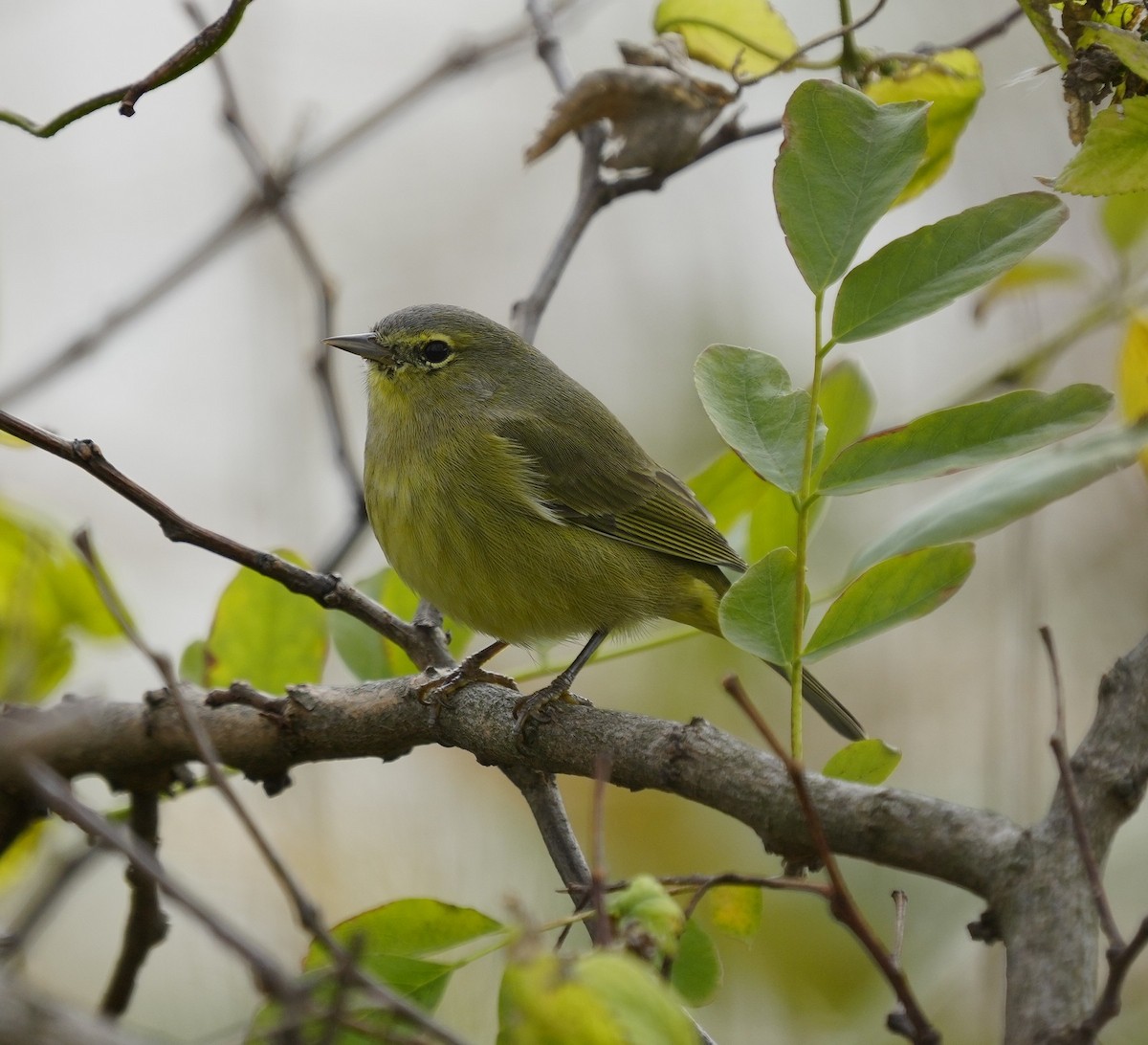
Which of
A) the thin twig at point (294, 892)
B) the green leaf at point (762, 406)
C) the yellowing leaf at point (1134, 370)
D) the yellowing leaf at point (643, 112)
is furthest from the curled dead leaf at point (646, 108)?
the thin twig at point (294, 892)

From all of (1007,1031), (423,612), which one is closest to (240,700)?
(423,612)

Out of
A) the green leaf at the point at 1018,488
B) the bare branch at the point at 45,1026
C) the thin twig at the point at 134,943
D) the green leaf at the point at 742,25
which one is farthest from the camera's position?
the green leaf at the point at 742,25

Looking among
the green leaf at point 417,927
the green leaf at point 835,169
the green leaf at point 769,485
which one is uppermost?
the green leaf at point 769,485

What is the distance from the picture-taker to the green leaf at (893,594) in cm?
168

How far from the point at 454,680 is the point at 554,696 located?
0.22m

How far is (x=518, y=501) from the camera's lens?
11.3 feet

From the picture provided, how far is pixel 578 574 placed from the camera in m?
3.39

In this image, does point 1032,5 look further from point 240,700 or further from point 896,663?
point 896,663

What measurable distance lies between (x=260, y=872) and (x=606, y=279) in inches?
158

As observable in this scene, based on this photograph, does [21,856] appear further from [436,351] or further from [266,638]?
[436,351]

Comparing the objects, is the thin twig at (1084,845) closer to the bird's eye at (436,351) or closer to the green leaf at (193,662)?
the green leaf at (193,662)

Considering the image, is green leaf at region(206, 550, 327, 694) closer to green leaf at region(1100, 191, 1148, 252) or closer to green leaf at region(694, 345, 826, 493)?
green leaf at region(694, 345, 826, 493)

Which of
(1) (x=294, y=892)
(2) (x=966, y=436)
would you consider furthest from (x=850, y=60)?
(1) (x=294, y=892)

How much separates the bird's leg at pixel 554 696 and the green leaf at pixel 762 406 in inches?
25.8
